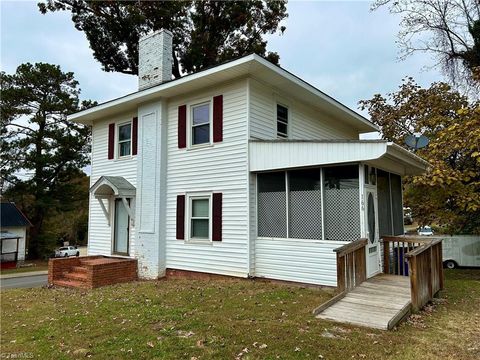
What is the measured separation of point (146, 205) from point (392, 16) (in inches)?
470

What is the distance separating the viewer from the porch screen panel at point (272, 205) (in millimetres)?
8867

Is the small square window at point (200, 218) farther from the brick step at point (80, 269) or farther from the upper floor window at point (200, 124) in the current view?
the brick step at point (80, 269)

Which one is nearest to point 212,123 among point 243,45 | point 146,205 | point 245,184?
point 245,184

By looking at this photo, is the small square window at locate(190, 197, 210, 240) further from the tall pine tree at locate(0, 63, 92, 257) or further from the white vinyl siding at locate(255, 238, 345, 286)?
the tall pine tree at locate(0, 63, 92, 257)

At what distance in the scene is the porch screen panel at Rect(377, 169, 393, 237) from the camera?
30.0 feet

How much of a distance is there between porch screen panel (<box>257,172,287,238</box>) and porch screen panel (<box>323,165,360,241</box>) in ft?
3.67

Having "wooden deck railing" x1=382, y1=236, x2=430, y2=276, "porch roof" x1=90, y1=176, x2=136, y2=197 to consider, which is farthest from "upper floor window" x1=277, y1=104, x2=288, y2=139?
"porch roof" x1=90, y1=176, x2=136, y2=197

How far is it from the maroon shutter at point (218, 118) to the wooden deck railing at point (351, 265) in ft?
15.3

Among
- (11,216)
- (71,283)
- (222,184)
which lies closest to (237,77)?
(222,184)

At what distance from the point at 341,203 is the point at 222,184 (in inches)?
129

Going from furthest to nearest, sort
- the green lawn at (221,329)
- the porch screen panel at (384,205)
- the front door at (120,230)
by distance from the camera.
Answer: the front door at (120,230), the porch screen panel at (384,205), the green lawn at (221,329)

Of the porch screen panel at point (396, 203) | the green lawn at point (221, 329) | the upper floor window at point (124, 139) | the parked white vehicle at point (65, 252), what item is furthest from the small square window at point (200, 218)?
the parked white vehicle at point (65, 252)

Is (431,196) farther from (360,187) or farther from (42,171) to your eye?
(42,171)

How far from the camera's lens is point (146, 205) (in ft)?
36.8
